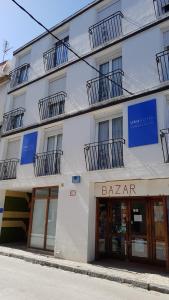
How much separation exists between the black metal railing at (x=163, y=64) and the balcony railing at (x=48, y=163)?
5105mm

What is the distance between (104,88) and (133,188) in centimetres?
448

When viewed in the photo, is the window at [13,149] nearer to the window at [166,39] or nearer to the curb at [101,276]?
the curb at [101,276]

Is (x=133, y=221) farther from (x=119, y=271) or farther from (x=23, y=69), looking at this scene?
(x=23, y=69)

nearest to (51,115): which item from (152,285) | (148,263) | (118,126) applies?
(118,126)

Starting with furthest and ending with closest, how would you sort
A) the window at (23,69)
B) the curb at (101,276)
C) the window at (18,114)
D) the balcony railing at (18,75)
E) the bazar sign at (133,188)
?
1. the balcony railing at (18,75)
2. the window at (23,69)
3. the window at (18,114)
4. the bazar sign at (133,188)
5. the curb at (101,276)

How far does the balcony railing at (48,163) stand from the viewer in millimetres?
12009

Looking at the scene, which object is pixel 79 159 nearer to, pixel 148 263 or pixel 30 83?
pixel 148 263

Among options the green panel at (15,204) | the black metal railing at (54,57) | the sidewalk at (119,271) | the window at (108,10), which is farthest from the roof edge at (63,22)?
the sidewalk at (119,271)

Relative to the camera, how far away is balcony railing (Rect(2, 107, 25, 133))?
1498 cm

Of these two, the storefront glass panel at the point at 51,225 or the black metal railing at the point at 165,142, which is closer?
the black metal railing at the point at 165,142

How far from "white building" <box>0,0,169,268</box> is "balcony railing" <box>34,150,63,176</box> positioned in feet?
0.16

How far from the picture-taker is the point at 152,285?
691 cm

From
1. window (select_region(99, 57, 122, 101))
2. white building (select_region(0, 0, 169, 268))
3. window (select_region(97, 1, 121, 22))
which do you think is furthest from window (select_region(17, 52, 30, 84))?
window (select_region(99, 57, 122, 101))

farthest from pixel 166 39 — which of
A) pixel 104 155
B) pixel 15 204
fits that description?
pixel 15 204
